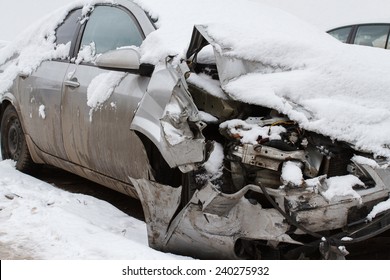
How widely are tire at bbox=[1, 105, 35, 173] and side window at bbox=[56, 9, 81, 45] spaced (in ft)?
Result: 3.07

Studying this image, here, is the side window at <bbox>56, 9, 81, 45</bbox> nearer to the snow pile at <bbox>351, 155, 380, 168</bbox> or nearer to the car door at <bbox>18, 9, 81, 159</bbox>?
the car door at <bbox>18, 9, 81, 159</bbox>

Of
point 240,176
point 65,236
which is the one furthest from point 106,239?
point 240,176

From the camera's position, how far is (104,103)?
12.3ft

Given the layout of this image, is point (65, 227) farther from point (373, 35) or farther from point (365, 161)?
point (373, 35)

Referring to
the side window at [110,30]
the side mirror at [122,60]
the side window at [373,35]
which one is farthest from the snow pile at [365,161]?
the side window at [373,35]

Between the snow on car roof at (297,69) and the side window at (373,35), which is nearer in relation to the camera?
the snow on car roof at (297,69)

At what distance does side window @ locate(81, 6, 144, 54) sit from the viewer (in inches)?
154

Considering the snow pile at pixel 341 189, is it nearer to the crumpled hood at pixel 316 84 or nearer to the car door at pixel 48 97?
the crumpled hood at pixel 316 84

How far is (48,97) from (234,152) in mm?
2244

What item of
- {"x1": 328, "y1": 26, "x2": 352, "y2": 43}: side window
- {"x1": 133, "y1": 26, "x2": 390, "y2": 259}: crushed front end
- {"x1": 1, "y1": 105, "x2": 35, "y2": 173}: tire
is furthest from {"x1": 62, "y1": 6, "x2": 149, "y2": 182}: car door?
{"x1": 328, "y1": 26, "x2": 352, "y2": 43}: side window

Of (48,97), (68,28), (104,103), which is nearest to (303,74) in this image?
(104,103)

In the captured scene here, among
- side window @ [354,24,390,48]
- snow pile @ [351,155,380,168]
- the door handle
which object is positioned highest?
snow pile @ [351,155,380,168]

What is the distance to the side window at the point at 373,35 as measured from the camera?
7.86m

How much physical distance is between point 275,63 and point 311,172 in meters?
0.71
